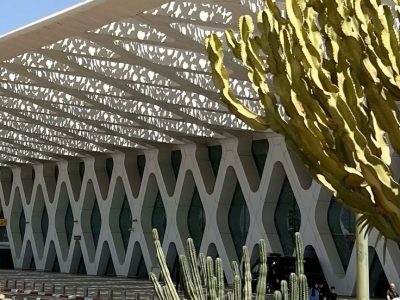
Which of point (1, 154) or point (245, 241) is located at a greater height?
point (1, 154)

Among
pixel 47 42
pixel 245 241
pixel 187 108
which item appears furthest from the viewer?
pixel 245 241

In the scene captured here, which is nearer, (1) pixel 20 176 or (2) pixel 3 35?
(2) pixel 3 35

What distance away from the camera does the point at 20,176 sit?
191ft

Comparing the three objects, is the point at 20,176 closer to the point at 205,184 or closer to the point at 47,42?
the point at 205,184

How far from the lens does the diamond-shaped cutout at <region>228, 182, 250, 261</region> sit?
41.1 m

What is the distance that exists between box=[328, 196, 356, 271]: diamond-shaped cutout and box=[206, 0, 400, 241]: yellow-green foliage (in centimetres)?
2923

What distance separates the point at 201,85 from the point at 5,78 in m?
6.73

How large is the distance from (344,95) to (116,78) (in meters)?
23.2

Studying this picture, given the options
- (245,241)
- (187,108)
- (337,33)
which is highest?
(187,108)

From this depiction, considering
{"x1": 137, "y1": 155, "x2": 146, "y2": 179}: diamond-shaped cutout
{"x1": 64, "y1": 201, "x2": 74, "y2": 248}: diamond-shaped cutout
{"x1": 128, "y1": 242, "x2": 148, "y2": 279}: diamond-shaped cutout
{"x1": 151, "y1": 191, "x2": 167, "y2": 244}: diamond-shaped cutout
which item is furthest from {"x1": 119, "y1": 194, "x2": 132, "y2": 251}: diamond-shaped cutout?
{"x1": 64, "y1": 201, "x2": 74, "y2": 248}: diamond-shaped cutout

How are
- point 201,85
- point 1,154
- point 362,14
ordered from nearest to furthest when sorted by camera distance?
point 362,14 → point 201,85 → point 1,154

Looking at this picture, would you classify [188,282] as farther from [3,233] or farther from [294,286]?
[3,233]

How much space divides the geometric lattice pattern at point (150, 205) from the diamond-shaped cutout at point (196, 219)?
145mm

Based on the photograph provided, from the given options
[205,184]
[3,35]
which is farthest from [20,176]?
[3,35]
